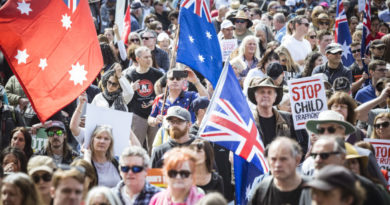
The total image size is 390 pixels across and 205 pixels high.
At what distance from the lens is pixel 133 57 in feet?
41.6

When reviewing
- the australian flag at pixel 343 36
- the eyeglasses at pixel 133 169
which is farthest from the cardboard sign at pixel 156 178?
the australian flag at pixel 343 36

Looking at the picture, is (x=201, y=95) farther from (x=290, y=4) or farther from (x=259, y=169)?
(x=290, y=4)

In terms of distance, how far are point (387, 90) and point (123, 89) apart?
141 inches

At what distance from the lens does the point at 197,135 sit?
910cm

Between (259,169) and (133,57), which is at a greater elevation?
(133,57)

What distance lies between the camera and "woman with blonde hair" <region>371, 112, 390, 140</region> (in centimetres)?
941

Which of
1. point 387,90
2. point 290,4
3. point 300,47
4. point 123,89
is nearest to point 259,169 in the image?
point 387,90

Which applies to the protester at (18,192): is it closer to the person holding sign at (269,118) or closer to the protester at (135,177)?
the protester at (135,177)

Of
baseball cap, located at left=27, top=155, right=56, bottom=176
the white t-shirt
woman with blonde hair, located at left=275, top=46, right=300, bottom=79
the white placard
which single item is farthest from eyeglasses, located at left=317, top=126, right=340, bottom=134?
the white t-shirt

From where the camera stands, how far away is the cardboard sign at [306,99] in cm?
941

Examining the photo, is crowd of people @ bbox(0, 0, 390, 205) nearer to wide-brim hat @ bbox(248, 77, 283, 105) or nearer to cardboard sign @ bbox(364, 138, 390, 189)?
wide-brim hat @ bbox(248, 77, 283, 105)

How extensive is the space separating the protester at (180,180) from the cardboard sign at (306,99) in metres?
2.67

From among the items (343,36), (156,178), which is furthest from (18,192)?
(343,36)

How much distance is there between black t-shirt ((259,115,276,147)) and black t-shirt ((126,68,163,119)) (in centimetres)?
277
